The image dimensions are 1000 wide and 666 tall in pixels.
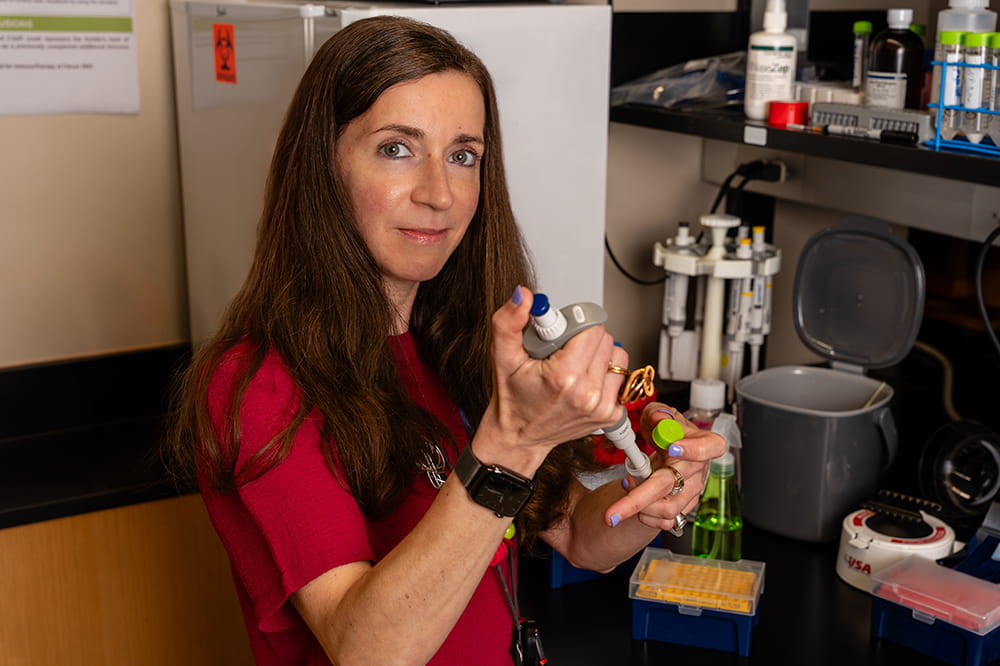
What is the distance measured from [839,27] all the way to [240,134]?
1.29 metres

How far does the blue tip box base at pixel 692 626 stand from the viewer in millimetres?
1464

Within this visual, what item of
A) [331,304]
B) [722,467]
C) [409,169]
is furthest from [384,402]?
[722,467]

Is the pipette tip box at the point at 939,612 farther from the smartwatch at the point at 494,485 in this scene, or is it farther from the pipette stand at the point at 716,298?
the smartwatch at the point at 494,485

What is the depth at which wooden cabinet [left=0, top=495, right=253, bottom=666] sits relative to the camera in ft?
5.61

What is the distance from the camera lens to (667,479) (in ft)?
3.51

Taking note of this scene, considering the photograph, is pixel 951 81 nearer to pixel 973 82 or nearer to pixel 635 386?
pixel 973 82

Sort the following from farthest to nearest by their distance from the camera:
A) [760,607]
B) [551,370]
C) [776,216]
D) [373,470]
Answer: [776,216] < [760,607] < [373,470] < [551,370]

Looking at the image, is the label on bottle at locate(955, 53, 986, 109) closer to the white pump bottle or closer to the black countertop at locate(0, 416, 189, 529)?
the white pump bottle

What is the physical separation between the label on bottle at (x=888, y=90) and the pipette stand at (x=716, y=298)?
0.50 m

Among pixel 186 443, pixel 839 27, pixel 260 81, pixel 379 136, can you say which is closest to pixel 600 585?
pixel 186 443

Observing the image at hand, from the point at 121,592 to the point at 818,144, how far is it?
1365mm

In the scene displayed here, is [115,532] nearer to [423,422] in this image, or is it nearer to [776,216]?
[423,422]

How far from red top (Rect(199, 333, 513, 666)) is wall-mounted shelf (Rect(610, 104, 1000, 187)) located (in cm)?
82

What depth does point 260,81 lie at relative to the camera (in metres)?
1.60
